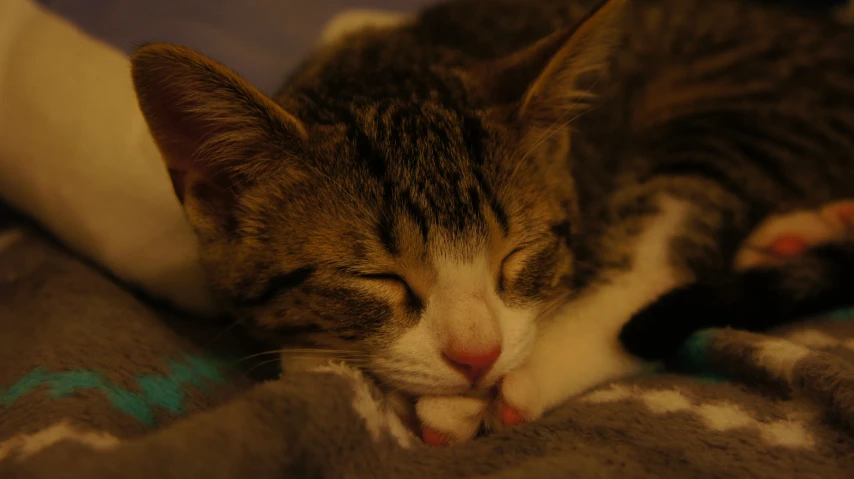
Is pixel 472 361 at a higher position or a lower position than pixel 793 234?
lower

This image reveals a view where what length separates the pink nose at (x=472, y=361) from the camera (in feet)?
2.44

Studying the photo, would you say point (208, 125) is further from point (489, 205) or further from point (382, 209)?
point (489, 205)

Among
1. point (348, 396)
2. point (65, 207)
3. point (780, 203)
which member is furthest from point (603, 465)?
point (65, 207)

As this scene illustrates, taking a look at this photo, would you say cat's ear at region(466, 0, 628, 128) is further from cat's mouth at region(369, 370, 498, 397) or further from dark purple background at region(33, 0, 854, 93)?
dark purple background at region(33, 0, 854, 93)

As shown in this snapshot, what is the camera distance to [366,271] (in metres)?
0.80

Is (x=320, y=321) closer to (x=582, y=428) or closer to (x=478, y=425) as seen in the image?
(x=478, y=425)

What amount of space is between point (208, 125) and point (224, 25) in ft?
3.50

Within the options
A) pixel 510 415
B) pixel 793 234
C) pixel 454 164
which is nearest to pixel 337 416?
pixel 510 415

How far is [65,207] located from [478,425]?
0.81 meters

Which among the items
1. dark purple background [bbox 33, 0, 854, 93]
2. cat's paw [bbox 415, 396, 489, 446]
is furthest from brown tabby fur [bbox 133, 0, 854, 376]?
dark purple background [bbox 33, 0, 854, 93]

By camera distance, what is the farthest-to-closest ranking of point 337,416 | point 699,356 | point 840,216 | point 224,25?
point 224,25, point 840,216, point 699,356, point 337,416

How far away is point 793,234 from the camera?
44.5 inches

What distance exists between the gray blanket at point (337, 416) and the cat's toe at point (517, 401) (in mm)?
48

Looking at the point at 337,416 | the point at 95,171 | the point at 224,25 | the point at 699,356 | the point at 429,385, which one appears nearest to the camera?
the point at 337,416
